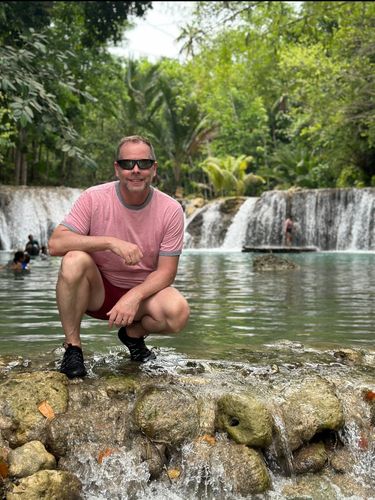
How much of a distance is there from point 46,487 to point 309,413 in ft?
5.56

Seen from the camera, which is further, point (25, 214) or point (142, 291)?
point (25, 214)

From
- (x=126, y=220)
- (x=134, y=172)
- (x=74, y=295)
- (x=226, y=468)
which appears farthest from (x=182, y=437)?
(x=134, y=172)

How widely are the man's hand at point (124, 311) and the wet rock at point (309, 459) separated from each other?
1359 millimetres

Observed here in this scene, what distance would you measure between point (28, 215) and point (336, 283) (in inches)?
809

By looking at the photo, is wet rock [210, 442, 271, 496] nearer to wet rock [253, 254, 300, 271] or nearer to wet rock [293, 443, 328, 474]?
wet rock [293, 443, 328, 474]

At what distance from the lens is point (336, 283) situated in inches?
473

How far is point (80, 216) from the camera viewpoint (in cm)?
420

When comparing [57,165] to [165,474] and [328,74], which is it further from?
[165,474]

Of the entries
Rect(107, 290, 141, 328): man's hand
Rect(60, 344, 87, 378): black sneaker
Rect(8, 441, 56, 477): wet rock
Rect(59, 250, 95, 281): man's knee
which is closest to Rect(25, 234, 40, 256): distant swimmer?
Rect(60, 344, 87, 378): black sneaker

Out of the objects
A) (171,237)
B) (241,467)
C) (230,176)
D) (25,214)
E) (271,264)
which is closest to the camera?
(241,467)

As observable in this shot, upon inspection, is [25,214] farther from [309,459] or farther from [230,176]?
[309,459]

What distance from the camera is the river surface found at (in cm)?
583

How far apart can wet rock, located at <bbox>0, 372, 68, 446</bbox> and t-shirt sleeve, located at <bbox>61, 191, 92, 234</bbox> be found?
0.97 meters

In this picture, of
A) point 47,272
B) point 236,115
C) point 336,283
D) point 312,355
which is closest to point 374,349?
point 312,355
